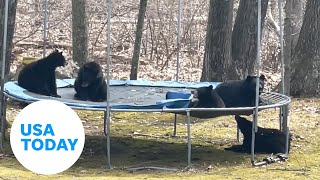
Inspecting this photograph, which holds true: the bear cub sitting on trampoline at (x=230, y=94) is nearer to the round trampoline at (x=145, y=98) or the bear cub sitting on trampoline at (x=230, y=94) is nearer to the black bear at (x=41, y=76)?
the round trampoline at (x=145, y=98)

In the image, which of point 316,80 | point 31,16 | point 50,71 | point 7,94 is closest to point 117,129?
point 50,71

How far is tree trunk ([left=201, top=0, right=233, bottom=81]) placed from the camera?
1466 cm

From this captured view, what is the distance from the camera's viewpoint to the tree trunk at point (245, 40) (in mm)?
15203

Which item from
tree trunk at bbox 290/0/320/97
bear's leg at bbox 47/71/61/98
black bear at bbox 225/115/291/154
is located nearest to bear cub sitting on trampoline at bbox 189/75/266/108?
black bear at bbox 225/115/291/154

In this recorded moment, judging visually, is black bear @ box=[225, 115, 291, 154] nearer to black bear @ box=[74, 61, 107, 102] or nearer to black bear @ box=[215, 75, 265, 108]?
black bear @ box=[215, 75, 265, 108]

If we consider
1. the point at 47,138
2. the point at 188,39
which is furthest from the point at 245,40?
the point at 47,138

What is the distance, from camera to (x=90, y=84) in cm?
1152

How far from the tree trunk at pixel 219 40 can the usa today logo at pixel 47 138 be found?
7.95 m

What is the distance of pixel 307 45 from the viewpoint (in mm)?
16156

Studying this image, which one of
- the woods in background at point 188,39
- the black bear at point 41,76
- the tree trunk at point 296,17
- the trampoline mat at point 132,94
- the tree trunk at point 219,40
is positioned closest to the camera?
the trampoline mat at point 132,94

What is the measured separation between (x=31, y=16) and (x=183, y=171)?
1429cm

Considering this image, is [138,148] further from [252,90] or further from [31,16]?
[31,16]

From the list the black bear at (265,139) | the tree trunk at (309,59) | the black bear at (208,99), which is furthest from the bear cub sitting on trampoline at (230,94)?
the tree trunk at (309,59)

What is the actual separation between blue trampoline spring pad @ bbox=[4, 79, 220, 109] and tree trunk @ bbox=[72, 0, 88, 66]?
3.24 metres
